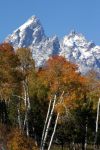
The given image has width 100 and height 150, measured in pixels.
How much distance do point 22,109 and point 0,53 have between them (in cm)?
1564

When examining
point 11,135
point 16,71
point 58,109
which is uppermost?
point 16,71

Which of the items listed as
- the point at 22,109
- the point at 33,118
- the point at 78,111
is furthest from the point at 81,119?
the point at 22,109

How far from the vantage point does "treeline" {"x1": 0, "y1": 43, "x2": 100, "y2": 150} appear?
216 feet

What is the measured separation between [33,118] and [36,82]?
21.8 ft

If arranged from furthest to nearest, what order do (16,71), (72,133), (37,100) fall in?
1. (72,133)
2. (37,100)
3. (16,71)

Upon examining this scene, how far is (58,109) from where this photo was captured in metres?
67.9

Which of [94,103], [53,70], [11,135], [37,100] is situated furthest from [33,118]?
[11,135]

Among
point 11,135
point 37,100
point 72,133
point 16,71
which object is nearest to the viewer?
point 11,135

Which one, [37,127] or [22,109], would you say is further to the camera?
[37,127]

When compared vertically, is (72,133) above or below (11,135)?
above

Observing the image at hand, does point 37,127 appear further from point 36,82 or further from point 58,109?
point 58,109

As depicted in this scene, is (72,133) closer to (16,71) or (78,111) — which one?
(78,111)

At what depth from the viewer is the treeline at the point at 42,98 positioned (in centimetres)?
6594

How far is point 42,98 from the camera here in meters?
86.8
